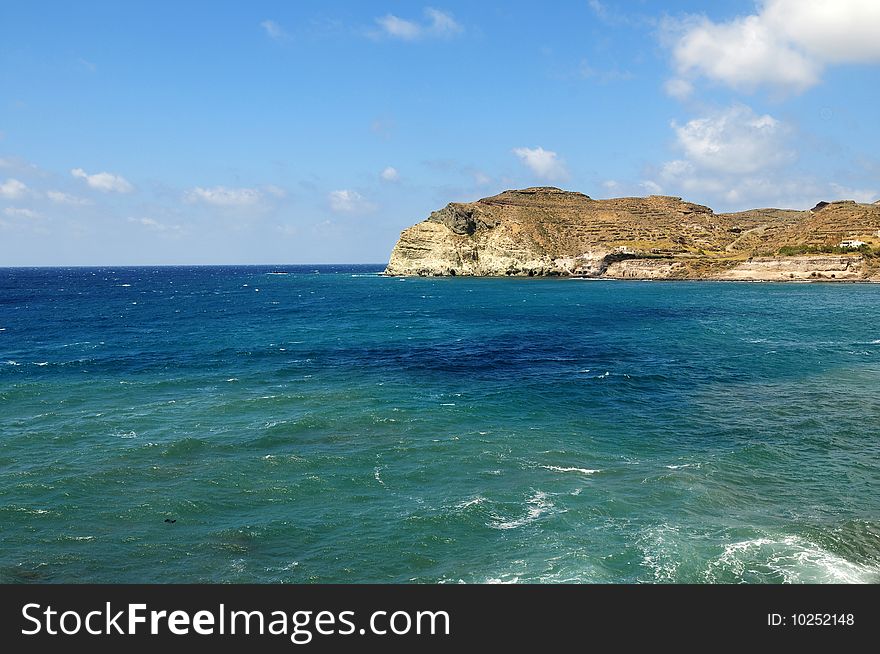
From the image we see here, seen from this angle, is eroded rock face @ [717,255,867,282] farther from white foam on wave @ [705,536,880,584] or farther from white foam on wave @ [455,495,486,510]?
white foam on wave @ [455,495,486,510]

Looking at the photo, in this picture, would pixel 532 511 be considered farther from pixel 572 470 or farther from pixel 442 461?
pixel 442 461

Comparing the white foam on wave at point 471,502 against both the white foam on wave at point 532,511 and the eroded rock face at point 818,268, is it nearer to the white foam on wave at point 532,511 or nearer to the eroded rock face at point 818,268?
the white foam on wave at point 532,511

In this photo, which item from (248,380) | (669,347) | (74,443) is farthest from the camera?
(669,347)

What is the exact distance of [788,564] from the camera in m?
24.3

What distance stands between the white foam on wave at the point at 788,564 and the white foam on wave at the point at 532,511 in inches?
334

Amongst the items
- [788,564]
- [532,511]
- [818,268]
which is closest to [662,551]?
[788,564]

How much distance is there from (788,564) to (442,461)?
66.0 ft

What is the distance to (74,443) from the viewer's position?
40.8 meters

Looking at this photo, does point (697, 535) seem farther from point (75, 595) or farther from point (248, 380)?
point (248, 380)

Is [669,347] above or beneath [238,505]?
above

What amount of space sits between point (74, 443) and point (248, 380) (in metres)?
20.8

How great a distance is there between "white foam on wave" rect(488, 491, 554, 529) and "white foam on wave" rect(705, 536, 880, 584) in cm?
847

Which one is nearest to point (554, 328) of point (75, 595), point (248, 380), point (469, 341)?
point (469, 341)

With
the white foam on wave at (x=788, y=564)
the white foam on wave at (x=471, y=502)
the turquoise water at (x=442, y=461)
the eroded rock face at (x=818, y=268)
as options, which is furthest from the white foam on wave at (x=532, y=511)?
the eroded rock face at (x=818, y=268)
